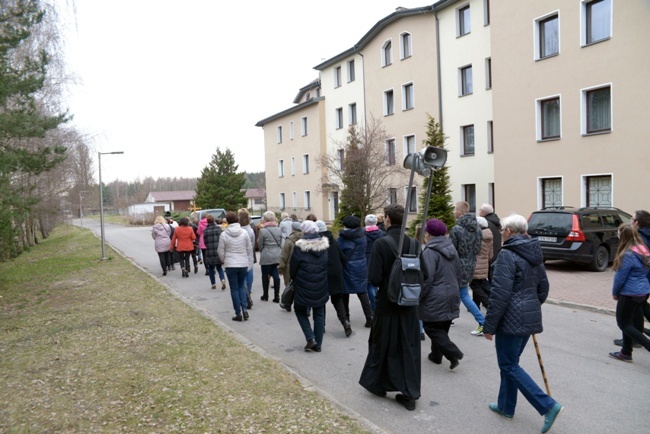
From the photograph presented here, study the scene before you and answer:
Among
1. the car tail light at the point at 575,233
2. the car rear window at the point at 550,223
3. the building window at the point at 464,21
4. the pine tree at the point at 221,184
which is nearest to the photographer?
the car tail light at the point at 575,233

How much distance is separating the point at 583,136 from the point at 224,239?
594 inches

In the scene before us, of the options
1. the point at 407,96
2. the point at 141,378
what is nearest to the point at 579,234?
the point at 141,378

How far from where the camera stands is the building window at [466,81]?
25.7 m

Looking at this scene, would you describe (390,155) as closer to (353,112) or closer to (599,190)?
(353,112)

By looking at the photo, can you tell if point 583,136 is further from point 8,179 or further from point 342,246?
point 8,179

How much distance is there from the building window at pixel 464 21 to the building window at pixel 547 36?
6.17 meters

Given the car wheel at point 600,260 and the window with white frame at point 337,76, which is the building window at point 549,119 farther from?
the window with white frame at point 337,76

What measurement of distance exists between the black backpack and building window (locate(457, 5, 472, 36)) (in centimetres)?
2369

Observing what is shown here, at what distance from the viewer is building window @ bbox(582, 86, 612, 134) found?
17422mm

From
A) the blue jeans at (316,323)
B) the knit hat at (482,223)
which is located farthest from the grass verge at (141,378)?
the knit hat at (482,223)

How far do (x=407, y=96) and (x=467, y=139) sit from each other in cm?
558

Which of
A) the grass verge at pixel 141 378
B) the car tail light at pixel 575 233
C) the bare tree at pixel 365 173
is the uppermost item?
the bare tree at pixel 365 173

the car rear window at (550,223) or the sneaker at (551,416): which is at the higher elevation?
the car rear window at (550,223)

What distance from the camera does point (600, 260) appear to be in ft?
42.0
